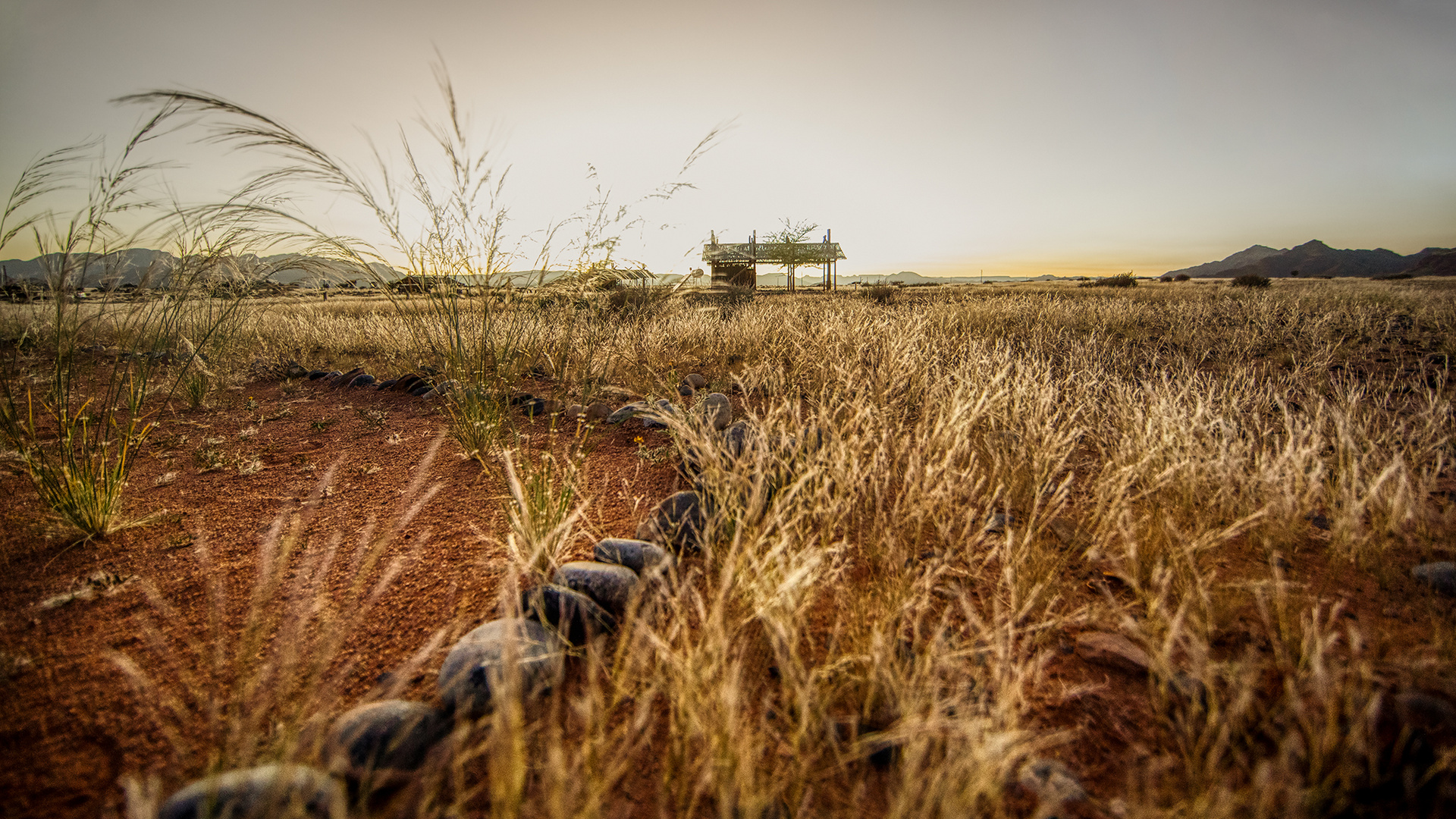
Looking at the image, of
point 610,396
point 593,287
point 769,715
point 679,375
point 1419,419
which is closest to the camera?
point 769,715

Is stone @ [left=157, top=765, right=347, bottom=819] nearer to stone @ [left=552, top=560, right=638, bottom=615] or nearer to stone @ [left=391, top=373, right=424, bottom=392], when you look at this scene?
stone @ [left=552, top=560, right=638, bottom=615]

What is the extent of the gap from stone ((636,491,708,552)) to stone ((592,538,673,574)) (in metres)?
0.11

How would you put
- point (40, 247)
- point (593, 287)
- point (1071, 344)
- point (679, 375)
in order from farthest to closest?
point (1071, 344) < point (679, 375) < point (593, 287) < point (40, 247)

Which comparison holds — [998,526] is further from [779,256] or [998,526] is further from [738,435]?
[779,256]

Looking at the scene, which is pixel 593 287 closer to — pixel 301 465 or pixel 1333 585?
pixel 301 465

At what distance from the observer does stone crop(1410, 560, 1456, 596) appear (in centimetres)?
154

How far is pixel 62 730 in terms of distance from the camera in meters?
1.15

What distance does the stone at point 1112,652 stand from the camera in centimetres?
135

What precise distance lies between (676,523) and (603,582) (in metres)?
0.44

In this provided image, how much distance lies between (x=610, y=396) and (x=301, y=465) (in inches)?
80.2

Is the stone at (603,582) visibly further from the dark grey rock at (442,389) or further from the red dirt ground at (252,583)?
the dark grey rock at (442,389)

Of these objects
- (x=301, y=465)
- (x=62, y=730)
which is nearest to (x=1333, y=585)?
(x=62, y=730)

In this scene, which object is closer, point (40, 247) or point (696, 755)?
point (696, 755)

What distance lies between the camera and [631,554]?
1.74 metres
